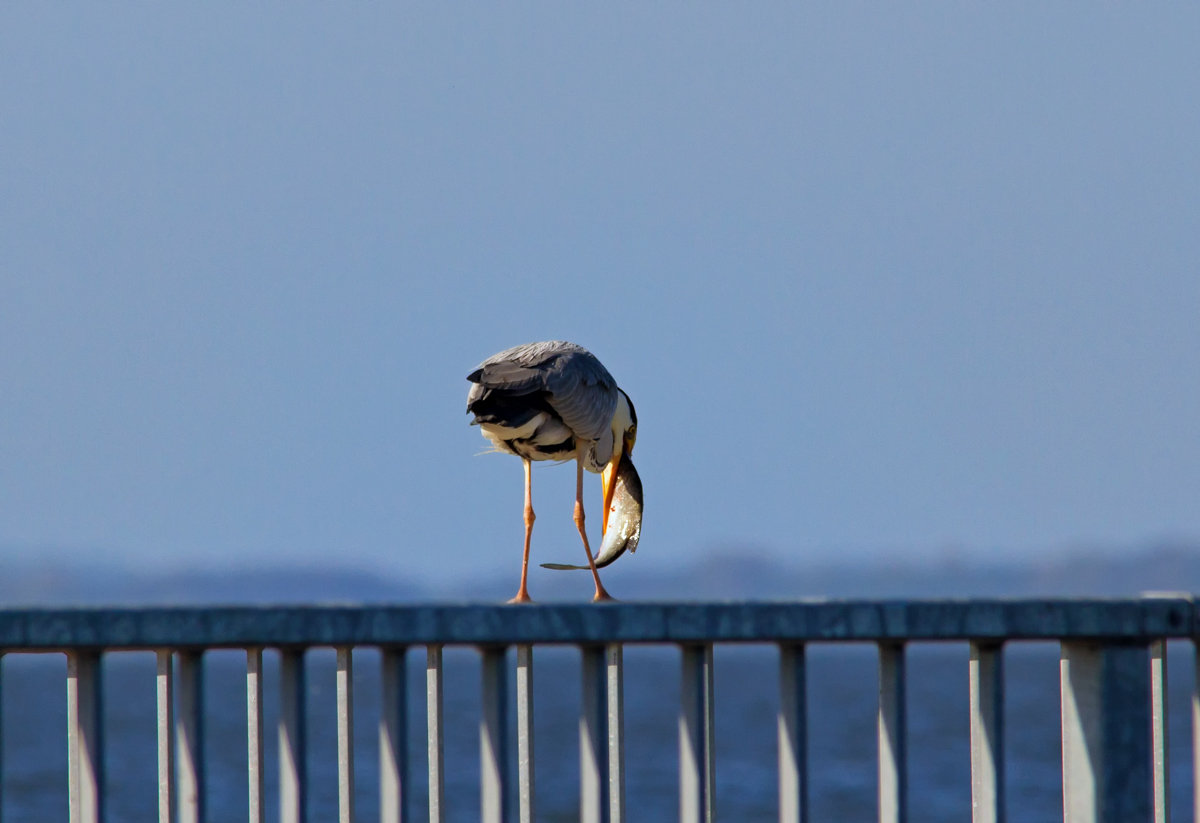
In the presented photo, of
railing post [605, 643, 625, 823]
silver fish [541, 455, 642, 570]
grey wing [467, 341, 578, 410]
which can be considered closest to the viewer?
railing post [605, 643, 625, 823]

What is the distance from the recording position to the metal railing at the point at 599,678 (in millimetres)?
3307

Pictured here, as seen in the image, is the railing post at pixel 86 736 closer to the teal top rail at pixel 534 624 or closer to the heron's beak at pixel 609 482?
Answer: the teal top rail at pixel 534 624

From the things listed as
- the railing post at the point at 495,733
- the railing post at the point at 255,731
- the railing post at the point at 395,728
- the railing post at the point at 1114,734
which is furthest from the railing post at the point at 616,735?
the railing post at the point at 1114,734

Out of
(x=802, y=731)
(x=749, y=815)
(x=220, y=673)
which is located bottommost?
(x=220, y=673)

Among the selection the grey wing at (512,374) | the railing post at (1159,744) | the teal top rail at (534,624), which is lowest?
the railing post at (1159,744)

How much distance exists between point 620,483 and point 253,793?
13.1 feet

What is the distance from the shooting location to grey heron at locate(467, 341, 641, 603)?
21.1 ft

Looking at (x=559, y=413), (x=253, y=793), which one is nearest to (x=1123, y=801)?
(x=253, y=793)

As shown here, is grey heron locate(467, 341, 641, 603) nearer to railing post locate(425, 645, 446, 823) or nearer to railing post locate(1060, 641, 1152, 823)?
railing post locate(425, 645, 446, 823)

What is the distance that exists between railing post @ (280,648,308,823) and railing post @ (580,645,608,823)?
749 millimetres

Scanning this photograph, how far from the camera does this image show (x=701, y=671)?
3.46m

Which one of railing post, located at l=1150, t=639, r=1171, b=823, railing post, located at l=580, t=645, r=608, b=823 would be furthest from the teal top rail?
railing post, located at l=1150, t=639, r=1171, b=823

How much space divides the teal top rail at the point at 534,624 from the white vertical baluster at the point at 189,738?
5.8 inches

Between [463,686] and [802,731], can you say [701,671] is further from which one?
[463,686]
